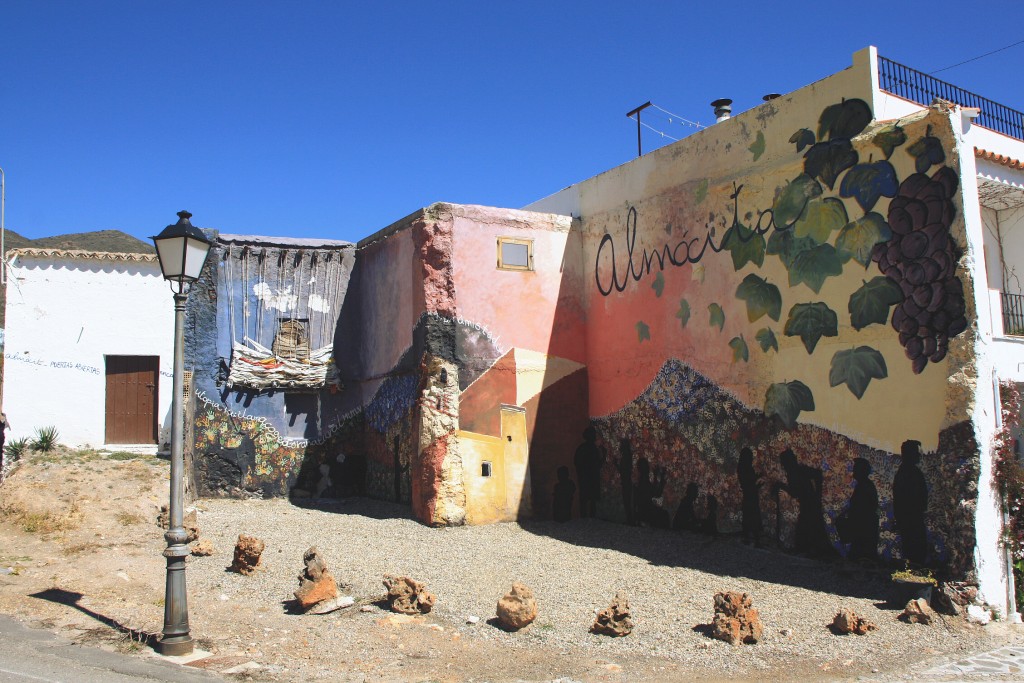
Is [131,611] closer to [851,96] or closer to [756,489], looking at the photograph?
[756,489]

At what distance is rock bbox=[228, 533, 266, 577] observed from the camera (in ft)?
28.7

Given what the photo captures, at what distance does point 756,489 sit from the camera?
9898mm

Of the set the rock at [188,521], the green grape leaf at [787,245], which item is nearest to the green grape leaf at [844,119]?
the green grape leaf at [787,245]

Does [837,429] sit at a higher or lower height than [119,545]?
higher

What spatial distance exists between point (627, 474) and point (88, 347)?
971 centimetres

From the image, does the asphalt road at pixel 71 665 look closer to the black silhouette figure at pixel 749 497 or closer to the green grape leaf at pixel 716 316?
the black silhouette figure at pixel 749 497

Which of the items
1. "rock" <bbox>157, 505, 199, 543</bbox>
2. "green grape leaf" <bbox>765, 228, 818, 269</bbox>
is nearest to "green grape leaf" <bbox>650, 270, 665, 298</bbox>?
"green grape leaf" <bbox>765, 228, 818, 269</bbox>

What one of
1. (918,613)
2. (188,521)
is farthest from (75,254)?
(918,613)

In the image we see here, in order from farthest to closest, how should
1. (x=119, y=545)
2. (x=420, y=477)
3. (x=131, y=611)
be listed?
(x=420, y=477) → (x=119, y=545) → (x=131, y=611)

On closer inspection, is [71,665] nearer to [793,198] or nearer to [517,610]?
[517,610]

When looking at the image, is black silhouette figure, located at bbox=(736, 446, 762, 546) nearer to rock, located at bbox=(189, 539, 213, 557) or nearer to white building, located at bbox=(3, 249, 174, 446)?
rock, located at bbox=(189, 539, 213, 557)

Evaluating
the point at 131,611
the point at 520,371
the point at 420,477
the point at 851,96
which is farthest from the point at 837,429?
the point at 131,611

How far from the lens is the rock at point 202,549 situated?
942 cm

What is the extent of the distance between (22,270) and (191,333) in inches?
127
